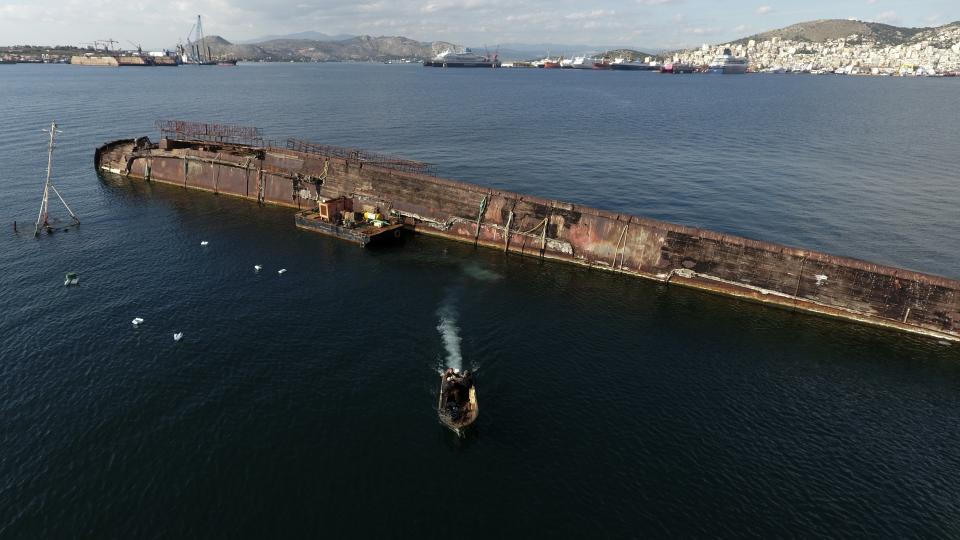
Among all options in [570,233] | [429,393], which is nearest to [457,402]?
[429,393]

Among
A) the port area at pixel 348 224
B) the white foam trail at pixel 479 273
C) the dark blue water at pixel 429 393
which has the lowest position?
the dark blue water at pixel 429 393

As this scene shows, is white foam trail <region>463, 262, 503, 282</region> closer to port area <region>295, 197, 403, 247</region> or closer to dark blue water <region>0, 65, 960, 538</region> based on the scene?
dark blue water <region>0, 65, 960, 538</region>

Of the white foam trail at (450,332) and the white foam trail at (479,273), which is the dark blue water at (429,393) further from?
the white foam trail at (479,273)

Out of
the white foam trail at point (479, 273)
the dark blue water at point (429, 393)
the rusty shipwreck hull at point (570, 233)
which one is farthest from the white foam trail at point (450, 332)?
the rusty shipwreck hull at point (570, 233)

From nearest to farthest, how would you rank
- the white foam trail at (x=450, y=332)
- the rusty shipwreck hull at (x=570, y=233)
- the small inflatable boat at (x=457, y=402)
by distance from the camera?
the small inflatable boat at (x=457, y=402) < the white foam trail at (x=450, y=332) < the rusty shipwreck hull at (x=570, y=233)

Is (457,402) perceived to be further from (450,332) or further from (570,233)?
(570,233)

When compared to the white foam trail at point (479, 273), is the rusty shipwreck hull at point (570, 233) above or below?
above
